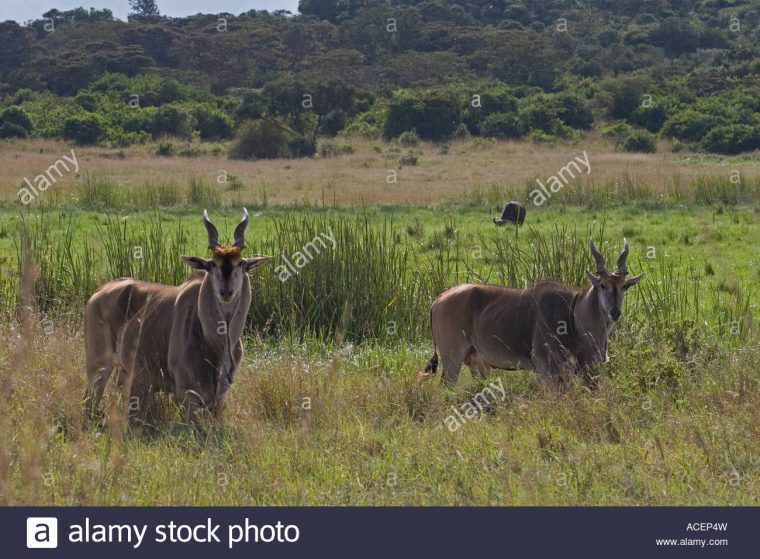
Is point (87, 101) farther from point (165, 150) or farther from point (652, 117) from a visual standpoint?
point (652, 117)

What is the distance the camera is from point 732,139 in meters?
48.8

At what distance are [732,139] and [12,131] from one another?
3502 centimetres

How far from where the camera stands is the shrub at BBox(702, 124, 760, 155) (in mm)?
48344

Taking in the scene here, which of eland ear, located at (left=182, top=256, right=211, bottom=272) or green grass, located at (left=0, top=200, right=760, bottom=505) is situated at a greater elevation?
eland ear, located at (left=182, top=256, right=211, bottom=272)

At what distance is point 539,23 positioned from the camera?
108 metres

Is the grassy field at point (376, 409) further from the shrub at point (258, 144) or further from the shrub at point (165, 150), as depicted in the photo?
the shrub at point (165, 150)

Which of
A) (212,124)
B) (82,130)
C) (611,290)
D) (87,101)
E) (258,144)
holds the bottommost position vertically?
(258,144)

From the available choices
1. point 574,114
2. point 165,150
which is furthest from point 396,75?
point 165,150

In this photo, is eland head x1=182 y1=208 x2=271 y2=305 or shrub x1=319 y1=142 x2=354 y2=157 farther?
shrub x1=319 y1=142 x2=354 y2=157

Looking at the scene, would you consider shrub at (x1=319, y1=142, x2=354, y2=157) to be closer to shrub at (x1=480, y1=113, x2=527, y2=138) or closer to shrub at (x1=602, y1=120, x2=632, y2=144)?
shrub at (x1=480, y1=113, x2=527, y2=138)

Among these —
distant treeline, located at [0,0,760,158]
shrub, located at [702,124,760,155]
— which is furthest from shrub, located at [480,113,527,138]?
shrub, located at [702,124,760,155]

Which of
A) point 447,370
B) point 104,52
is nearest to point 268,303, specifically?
Result: point 447,370

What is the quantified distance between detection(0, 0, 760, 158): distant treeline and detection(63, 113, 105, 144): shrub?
71 millimetres

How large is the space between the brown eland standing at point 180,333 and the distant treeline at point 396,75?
2329 cm
